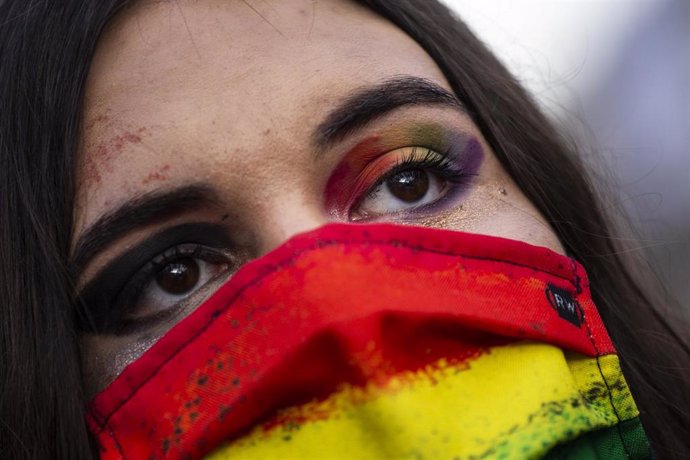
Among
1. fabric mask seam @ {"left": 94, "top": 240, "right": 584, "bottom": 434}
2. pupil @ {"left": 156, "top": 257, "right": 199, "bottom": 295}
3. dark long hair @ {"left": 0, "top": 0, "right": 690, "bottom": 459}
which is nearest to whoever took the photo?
fabric mask seam @ {"left": 94, "top": 240, "right": 584, "bottom": 434}

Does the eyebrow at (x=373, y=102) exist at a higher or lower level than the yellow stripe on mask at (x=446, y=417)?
higher

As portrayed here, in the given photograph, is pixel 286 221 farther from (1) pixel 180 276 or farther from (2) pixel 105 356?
(2) pixel 105 356

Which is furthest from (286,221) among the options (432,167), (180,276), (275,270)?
(432,167)

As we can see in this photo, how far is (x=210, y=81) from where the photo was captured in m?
1.37

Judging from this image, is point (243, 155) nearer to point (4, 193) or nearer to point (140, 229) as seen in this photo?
point (140, 229)

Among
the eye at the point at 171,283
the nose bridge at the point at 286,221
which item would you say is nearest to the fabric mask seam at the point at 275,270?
the nose bridge at the point at 286,221

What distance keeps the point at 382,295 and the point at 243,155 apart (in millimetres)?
370

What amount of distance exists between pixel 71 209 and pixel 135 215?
134mm

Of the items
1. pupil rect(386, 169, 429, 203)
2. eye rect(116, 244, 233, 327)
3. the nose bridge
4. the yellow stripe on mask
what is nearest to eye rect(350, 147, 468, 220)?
pupil rect(386, 169, 429, 203)

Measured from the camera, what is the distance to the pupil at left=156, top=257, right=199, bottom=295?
1381mm

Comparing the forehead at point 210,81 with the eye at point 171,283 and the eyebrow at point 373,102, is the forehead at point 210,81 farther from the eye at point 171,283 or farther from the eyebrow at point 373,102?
the eye at point 171,283

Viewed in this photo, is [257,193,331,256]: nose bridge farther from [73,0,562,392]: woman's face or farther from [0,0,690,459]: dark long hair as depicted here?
[0,0,690,459]: dark long hair

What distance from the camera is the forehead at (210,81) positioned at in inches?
51.7

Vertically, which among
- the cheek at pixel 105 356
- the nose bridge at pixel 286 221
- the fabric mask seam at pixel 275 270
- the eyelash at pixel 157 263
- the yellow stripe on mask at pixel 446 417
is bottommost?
the yellow stripe on mask at pixel 446 417
